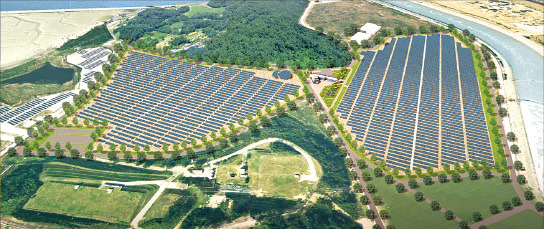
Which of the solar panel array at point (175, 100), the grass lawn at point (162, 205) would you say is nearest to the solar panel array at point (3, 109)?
the solar panel array at point (175, 100)

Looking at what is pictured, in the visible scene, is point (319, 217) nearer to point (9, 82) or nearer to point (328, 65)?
point (328, 65)

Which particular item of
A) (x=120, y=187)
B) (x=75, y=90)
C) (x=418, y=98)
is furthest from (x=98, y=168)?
(x=418, y=98)

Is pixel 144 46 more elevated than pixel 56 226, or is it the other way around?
pixel 144 46

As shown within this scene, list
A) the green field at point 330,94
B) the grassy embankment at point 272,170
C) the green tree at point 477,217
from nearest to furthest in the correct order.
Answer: the green tree at point 477,217 → the grassy embankment at point 272,170 → the green field at point 330,94

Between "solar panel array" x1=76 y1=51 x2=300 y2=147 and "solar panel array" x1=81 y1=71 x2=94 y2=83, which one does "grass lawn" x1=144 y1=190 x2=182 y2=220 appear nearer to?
"solar panel array" x1=76 y1=51 x2=300 y2=147

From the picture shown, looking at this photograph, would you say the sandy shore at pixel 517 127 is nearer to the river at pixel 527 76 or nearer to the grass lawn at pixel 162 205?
the river at pixel 527 76

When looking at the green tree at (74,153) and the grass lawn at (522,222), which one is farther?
the green tree at (74,153)

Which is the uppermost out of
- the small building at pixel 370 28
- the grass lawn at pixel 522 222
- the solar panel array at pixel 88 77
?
the small building at pixel 370 28
